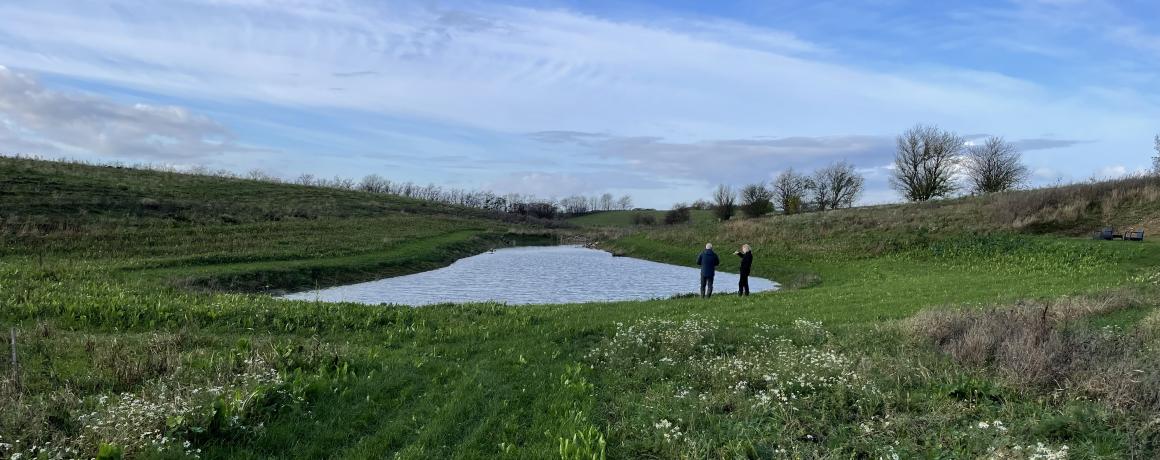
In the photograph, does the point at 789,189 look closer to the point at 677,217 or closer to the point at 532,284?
the point at 677,217

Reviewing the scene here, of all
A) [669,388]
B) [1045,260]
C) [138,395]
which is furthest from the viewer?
[1045,260]

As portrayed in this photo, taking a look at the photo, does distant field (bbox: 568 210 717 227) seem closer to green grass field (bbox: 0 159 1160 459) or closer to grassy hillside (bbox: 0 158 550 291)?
grassy hillside (bbox: 0 158 550 291)

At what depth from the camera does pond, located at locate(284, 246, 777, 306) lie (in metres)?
27.3

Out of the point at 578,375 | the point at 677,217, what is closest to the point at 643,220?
the point at 677,217

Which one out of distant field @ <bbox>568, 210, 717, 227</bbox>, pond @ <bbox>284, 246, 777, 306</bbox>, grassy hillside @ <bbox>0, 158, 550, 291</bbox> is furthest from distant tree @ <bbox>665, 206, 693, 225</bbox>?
pond @ <bbox>284, 246, 777, 306</bbox>

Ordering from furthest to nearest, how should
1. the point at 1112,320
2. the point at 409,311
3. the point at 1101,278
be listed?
the point at 1101,278 → the point at 409,311 → the point at 1112,320

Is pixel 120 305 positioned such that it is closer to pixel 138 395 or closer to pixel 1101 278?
pixel 138 395

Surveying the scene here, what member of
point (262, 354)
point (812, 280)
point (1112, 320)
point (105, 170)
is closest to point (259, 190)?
point (105, 170)

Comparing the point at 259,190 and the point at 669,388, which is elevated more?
the point at 259,190

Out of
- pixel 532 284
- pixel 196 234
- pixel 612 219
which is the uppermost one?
pixel 612 219

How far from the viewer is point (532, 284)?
33781 millimetres

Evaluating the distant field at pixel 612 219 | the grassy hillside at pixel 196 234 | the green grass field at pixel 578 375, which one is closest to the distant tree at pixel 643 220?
the distant field at pixel 612 219

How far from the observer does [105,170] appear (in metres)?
70.6

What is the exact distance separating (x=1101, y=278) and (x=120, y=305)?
31.2m
